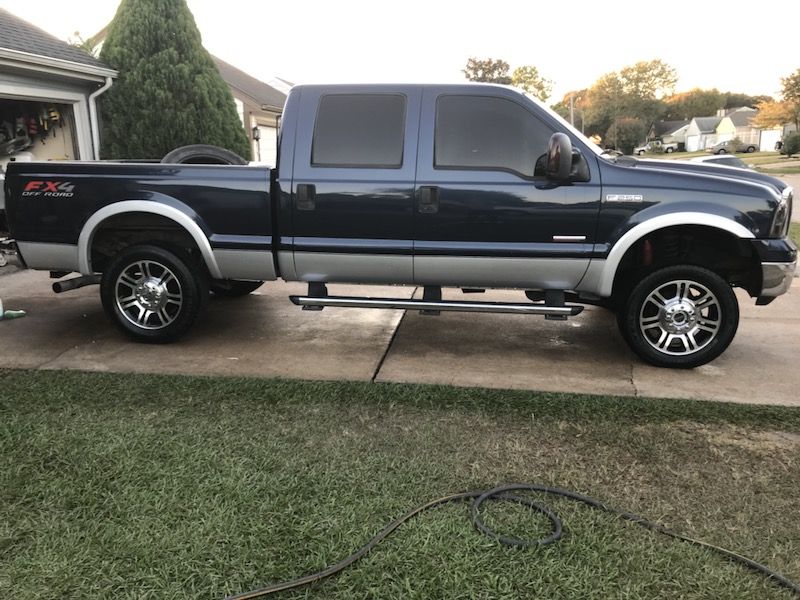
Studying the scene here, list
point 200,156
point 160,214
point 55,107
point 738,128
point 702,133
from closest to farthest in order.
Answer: point 160,214, point 200,156, point 55,107, point 738,128, point 702,133

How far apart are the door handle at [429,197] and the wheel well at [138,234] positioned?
6.47ft

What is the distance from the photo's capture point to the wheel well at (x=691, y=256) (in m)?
5.01

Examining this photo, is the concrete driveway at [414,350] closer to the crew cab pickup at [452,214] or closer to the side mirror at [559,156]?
the crew cab pickup at [452,214]

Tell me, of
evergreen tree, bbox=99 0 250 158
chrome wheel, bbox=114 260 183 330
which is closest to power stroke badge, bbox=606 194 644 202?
chrome wheel, bbox=114 260 183 330

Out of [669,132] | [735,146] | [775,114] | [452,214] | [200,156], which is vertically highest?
[775,114]

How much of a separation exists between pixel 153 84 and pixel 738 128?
93.9m

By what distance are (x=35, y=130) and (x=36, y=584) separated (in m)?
11.7

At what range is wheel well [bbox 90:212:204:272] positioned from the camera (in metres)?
5.38

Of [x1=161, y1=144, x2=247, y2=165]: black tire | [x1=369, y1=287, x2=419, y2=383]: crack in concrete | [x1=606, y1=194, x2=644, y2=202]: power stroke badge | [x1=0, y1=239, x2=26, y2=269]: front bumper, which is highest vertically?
[x1=161, y1=144, x2=247, y2=165]: black tire

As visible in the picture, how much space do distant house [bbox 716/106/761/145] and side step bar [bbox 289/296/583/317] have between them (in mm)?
93933

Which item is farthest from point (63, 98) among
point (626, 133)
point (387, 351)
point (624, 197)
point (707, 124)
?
point (707, 124)

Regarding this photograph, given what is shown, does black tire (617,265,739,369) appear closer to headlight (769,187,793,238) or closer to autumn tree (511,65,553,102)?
headlight (769,187,793,238)

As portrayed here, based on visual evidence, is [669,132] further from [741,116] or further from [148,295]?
[148,295]

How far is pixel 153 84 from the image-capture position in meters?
12.8
